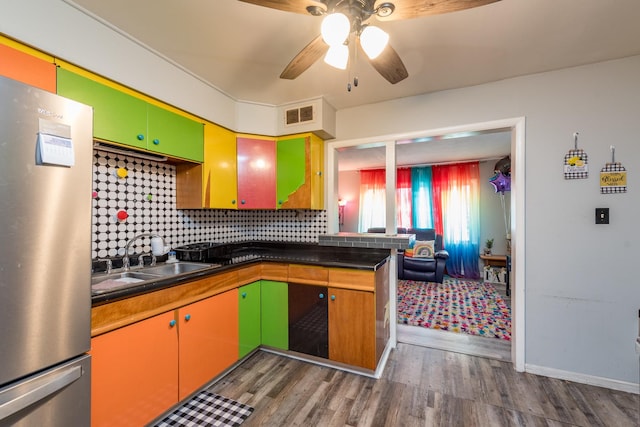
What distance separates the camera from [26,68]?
1.25m

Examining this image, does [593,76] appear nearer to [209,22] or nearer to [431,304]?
[209,22]

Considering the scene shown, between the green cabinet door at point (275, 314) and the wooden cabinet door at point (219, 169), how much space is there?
Answer: 82 cm

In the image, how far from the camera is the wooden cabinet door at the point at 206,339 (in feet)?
5.52

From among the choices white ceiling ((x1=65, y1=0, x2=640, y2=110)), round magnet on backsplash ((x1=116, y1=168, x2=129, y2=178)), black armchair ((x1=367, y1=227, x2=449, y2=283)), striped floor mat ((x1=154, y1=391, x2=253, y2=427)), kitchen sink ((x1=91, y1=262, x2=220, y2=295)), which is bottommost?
striped floor mat ((x1=154, y1=391, x2=253, y2=427))

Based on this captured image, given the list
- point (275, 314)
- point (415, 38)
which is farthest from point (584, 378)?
point (415, 38)

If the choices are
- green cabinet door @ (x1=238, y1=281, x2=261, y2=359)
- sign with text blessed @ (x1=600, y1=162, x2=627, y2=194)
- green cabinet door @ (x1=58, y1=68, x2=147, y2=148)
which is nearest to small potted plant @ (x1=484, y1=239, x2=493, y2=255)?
sign with text blessed @ (x1=600, y1=162, x2=627, y2=194)

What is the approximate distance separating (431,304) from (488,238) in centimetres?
252

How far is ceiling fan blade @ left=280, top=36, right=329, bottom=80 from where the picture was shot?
130 cm

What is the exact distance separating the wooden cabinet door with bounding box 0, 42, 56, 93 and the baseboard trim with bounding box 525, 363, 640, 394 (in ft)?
11.8

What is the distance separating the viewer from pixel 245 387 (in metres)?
1.92

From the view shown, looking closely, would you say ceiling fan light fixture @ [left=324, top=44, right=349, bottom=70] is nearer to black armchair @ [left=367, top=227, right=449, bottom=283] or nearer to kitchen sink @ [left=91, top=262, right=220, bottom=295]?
kitchen sink @ [left=91, top=262, right=220, bottom=295]

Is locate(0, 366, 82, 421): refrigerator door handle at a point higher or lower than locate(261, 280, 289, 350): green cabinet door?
higher

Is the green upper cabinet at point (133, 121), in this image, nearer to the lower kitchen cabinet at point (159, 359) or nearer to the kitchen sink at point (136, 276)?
the kitchen sink at point (136, 276)

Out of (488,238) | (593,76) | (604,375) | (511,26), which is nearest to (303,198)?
(511,26)
